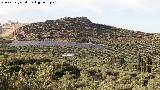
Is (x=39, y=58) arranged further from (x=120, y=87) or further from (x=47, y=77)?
(x=47, y=77)

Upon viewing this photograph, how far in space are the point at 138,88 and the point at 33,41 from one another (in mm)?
108823

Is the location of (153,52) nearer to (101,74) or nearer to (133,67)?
(133,67)

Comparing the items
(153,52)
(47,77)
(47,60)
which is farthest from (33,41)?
(47,77)

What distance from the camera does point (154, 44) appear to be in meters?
179

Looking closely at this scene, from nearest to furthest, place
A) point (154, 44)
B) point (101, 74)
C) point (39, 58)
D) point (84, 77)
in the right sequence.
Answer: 1. point (84, 77)
2. point (101, 74)
3. point (39, 58)
4. point (154, 44)

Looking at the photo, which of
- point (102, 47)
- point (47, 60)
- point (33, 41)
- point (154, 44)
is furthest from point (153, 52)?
point (47, 60)

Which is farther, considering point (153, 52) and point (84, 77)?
point (153, 52)

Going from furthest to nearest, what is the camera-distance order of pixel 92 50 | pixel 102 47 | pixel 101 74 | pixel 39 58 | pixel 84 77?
pixel 102 47, pixel 92 50, pixel 39 58, pixel 101 74, pixel 84 77

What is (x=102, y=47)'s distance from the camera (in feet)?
517

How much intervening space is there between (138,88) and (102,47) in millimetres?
99794

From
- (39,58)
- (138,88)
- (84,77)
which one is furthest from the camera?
(39,58)

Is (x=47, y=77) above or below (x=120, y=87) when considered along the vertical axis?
above

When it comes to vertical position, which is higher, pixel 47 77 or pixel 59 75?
pixel 47 77

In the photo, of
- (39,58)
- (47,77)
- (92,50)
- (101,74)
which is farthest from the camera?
(92,50)
